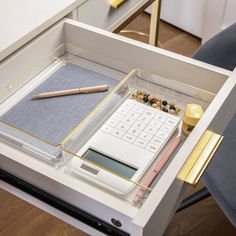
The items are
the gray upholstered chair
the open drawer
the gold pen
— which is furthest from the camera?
the gray upholstered chair

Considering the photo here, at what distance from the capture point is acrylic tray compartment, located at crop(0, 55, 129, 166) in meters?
0.75

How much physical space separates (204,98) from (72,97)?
26 cm

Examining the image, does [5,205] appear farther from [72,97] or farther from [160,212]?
[160,212]

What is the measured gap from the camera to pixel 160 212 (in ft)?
2.04

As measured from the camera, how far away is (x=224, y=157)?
1042mm

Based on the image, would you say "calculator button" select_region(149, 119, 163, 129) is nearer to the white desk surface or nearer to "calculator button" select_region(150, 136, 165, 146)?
"calculator button" select_region(150, 136, 165, 146)

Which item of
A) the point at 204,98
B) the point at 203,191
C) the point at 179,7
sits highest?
the point at 179,7

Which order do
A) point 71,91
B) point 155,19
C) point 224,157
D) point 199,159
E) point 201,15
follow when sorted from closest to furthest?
point 199,159 → point 71,91 → point 224,157 → point 155,19 → point 201,15

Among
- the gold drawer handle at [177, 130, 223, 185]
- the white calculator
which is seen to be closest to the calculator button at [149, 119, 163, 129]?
the white calculator

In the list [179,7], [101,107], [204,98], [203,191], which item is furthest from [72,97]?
[179,7]

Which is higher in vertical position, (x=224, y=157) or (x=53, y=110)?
(x=224, y=157)

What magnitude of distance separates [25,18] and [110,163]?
37 cm

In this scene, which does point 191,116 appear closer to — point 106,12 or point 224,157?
point 224,157

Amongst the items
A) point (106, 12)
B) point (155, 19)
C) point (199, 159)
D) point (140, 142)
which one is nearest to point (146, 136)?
point (140, 142)
